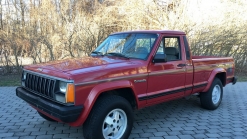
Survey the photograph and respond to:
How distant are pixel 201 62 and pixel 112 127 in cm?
277

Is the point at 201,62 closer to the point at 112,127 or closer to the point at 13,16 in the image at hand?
the point at 112,127

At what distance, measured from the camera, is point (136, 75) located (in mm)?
3488

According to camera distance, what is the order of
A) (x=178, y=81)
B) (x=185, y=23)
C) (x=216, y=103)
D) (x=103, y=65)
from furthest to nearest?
(x=185, y=23) < (x=216, y=103) < (x=178, y=81) < (x=103, y=65)

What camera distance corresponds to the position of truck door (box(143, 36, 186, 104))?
12.4 ft

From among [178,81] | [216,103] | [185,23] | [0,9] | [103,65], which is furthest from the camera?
[185,23]

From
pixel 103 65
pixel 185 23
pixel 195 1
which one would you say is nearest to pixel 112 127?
pixel 103 65

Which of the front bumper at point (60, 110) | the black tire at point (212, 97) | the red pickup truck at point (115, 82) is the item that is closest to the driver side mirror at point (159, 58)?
the red pickup truck at point (115, 82)

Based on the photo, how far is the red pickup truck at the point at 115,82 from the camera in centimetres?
292

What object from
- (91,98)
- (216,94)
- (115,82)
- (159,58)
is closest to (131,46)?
(159,58)

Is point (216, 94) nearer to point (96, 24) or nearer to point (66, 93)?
point (66, 93)

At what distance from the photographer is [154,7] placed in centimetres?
1082

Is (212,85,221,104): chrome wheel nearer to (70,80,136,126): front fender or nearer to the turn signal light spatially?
(70,80,136,126): front fender

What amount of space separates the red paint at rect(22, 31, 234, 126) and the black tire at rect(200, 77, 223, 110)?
0.20m

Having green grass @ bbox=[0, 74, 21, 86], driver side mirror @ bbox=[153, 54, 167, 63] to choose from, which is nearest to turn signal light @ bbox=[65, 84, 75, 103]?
driver side mirror @ bbox=[153, 54, 167, 63]
